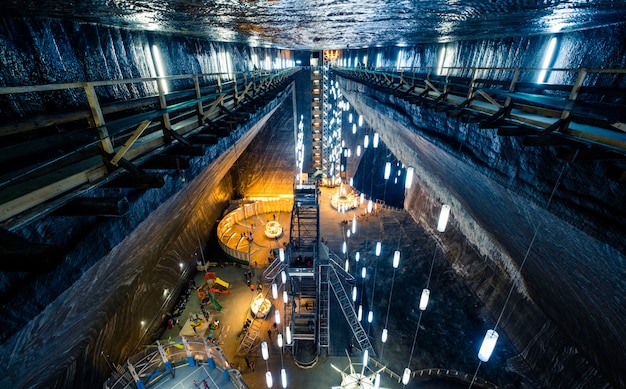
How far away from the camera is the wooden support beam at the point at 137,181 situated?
257 cm

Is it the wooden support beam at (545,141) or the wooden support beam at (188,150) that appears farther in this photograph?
the wooden support beam at (188,150)

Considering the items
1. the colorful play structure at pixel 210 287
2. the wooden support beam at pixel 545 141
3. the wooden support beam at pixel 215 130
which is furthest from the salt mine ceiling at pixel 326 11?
the colorful play structure at pixel 210 287

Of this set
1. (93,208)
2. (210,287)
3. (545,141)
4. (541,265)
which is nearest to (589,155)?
(545,141)

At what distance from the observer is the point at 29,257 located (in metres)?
1.27

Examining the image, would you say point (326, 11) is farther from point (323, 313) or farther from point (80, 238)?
point (323, 313)

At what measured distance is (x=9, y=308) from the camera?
1878mm

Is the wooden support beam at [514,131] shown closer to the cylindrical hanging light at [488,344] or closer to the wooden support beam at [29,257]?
the cylindrical hanging light at [488,344]

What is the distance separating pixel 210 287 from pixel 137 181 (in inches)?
521

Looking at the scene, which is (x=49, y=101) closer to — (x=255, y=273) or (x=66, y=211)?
(x=66, y=211)

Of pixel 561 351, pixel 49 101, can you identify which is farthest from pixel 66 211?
pixel 561 351

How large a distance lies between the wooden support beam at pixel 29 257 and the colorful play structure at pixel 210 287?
13.3 m

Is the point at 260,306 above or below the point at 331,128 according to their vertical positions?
below

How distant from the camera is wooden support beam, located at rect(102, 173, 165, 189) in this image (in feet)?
8.42

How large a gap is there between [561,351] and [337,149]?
2137 centimetres
